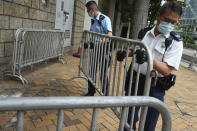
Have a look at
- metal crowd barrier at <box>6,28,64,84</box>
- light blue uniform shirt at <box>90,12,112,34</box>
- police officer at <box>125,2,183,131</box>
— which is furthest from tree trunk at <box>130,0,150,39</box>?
police officer at <box>125,2,183,131</box>

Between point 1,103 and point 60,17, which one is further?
point 60,17

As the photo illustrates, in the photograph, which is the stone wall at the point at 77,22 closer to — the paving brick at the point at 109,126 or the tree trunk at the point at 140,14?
the tree trunk at the point at 140,14

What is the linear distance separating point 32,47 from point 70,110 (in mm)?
2150

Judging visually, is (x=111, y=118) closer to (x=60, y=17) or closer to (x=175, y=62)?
(x=175, y=62)

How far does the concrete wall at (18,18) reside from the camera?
379 centimetres

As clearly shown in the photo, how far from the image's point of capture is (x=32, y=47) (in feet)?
14.5

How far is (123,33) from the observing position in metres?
22.4

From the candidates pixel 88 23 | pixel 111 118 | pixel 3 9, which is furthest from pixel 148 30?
pixel 88 23

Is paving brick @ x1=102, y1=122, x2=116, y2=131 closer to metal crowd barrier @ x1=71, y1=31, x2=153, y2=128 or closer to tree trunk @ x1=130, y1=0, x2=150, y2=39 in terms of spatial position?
metal crowd barrier @ x1=71, y1=31, x2=153, y2=128

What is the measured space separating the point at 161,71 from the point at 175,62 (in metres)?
0.15

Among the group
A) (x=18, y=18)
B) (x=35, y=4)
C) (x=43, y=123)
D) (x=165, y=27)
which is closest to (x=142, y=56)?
(x=165, y=27)

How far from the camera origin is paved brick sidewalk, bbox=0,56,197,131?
2549 mm

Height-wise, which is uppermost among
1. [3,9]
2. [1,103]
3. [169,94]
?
[3,9]

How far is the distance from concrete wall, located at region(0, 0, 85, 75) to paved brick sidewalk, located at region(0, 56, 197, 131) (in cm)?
72
